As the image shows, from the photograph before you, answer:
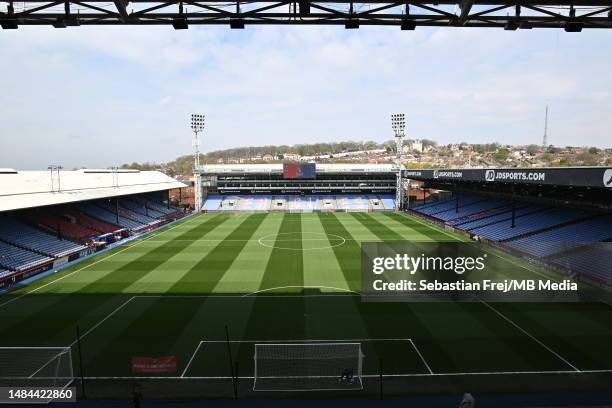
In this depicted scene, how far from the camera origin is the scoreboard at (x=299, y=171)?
77062mm

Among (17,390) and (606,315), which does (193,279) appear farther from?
(606,315)

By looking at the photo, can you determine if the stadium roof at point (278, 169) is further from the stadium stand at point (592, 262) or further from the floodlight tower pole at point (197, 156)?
the stadium stand at point (592, 262)

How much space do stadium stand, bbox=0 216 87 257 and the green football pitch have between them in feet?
11.7

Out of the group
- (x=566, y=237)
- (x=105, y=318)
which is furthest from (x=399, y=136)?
(x=105, y=318)

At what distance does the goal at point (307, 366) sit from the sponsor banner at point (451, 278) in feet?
12.5

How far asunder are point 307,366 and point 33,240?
31.0 metres

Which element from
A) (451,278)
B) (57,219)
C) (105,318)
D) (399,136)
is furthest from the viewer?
(399,136)

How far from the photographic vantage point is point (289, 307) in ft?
69.1

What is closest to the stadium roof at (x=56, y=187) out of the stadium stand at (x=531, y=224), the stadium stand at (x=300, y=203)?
the stadium stand at (x=300, y=203)

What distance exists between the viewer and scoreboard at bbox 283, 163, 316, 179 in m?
77.1

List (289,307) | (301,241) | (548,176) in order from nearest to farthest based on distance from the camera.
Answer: (289,307) → (548,176) → (301,241)

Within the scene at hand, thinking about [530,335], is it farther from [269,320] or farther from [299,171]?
[299,171]

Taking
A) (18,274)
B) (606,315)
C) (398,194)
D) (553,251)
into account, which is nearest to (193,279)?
(18,274)

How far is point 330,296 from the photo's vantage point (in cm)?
2278
